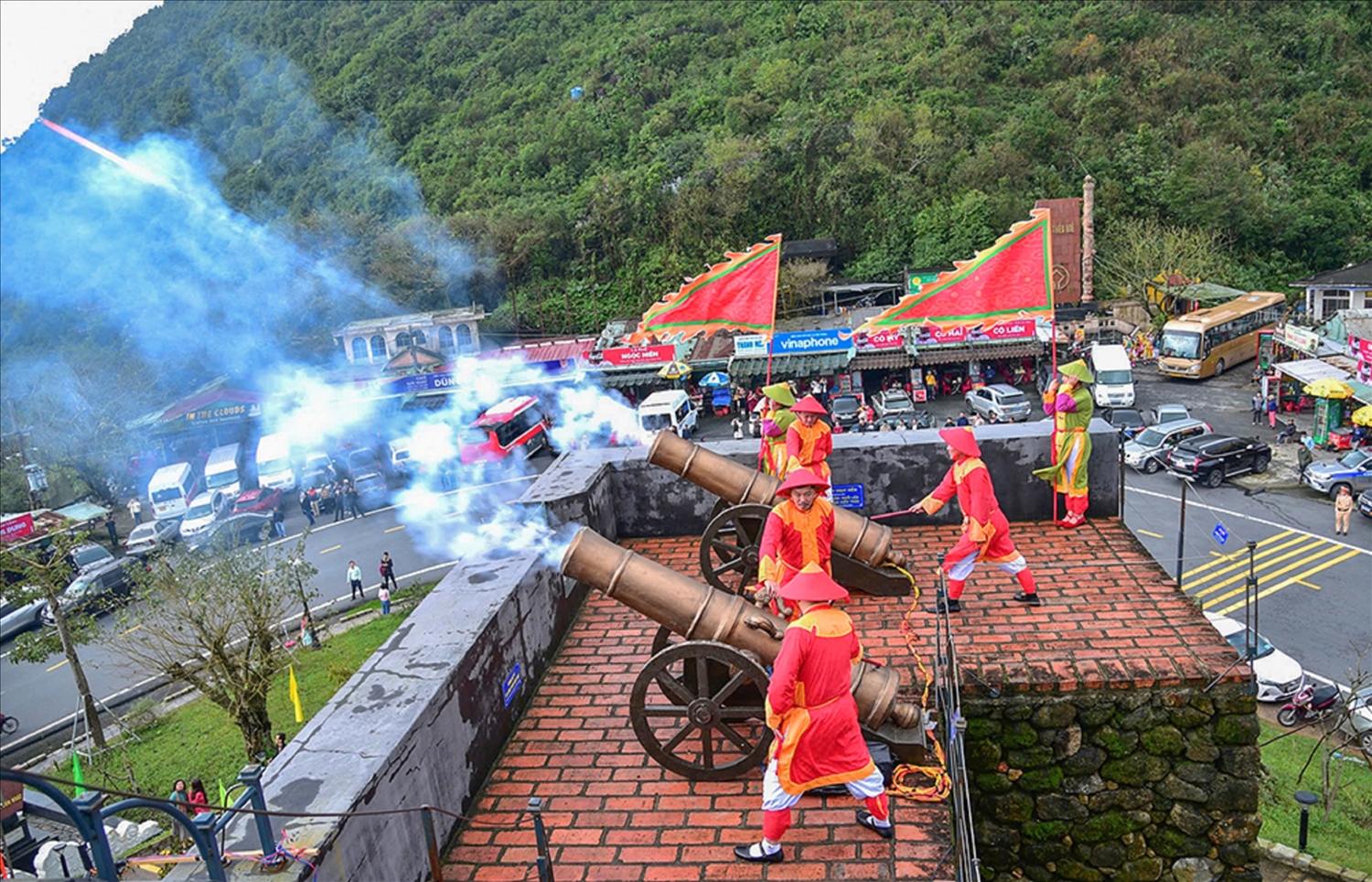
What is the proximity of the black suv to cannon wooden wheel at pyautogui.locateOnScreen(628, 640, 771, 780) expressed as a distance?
64.6 feet

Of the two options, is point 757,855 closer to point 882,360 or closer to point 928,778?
point 928,778

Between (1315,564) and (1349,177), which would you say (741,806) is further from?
(1349,177)

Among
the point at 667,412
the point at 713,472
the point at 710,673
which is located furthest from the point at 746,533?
the point at 667,412

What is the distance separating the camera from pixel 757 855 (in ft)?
15.6

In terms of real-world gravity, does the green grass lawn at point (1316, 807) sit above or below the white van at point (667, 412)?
below

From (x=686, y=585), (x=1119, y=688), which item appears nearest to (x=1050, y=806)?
(x=1119, y=688)

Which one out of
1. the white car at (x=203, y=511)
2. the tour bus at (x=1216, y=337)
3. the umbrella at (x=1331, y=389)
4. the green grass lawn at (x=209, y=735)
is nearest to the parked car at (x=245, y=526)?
the white car at (x=203, y=511)

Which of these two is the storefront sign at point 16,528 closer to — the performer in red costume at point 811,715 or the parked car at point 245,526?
the parked car at point 245,526

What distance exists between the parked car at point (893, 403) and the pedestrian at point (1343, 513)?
38.4ft

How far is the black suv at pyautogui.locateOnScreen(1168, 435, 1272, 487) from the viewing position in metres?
21.9

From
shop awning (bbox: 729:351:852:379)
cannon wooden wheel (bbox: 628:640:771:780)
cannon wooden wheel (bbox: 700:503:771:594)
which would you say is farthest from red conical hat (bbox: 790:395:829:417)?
shop awning (bbox: 729:351:852:379)

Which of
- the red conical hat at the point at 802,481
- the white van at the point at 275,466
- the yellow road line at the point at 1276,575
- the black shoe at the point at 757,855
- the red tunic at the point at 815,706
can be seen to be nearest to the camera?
the red tunic at the point at 815,706

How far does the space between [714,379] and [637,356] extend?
3.19 meters

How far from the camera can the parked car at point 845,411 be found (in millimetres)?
28312
